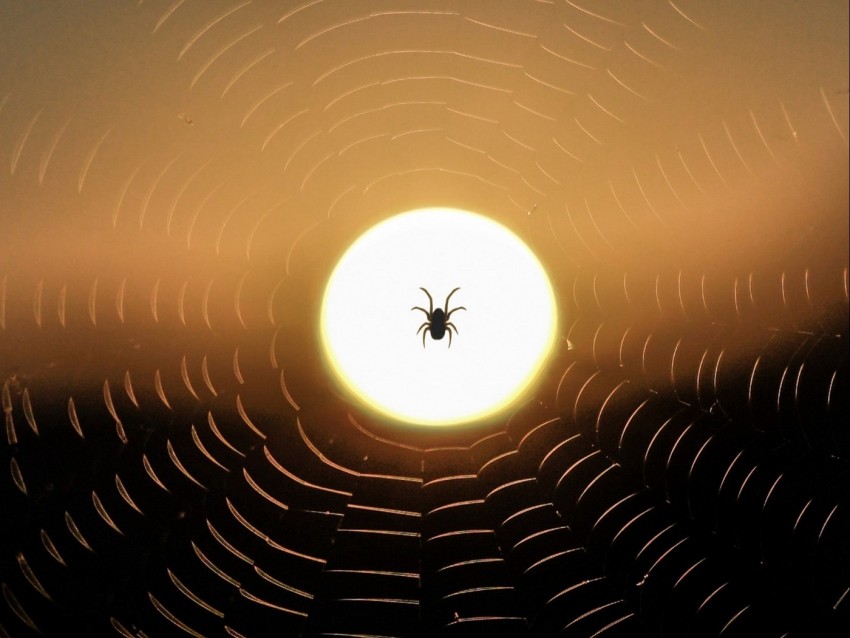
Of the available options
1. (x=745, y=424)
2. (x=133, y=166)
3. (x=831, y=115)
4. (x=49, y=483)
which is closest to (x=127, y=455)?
(x=49, y=483)

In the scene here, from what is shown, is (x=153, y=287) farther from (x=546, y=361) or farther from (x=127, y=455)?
(x=546, y=361)
